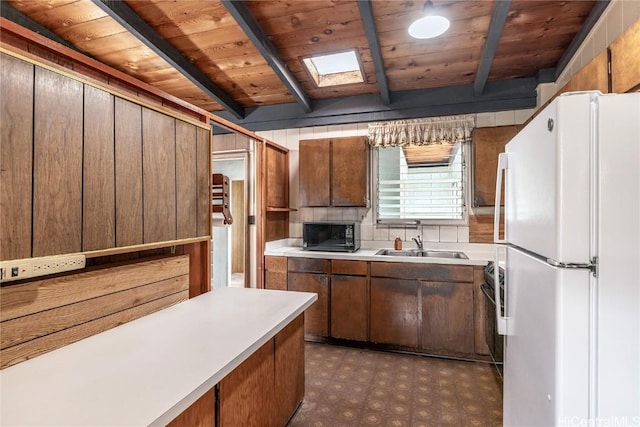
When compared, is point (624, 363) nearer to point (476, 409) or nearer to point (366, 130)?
point (476, 409)

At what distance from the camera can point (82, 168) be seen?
1.23 m

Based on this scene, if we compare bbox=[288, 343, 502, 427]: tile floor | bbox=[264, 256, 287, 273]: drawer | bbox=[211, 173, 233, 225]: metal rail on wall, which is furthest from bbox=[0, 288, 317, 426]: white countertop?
bbox=[264, 256, 287, 273]: drawer

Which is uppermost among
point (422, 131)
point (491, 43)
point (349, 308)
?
point (491, 43)

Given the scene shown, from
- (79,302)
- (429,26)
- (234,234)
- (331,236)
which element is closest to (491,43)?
(429,26)

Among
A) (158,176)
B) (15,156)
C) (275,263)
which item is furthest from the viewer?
(275,263)

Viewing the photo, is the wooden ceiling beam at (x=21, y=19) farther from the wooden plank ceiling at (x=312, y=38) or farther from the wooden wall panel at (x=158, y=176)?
the wooden wall panel at (x=158, y=176)

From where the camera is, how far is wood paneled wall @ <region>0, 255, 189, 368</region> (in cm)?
109

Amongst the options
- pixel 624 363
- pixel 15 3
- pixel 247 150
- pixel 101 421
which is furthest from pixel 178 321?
pixel 247 150

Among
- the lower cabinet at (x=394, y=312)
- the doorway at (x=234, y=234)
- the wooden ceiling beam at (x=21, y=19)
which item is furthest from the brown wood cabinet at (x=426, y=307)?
the wooden ceiling beam at (x=21, y=19)

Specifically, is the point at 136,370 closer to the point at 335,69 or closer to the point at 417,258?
the point at 417,258

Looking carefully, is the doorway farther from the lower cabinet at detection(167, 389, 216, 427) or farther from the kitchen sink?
Result: the lower cabinet at detection(167, 389, 216, 427)

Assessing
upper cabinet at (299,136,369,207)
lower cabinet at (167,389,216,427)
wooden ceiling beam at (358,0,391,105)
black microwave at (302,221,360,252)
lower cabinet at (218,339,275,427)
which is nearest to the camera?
lower cabinet at (167,389,216,427)

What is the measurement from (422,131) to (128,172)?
8.74 ft

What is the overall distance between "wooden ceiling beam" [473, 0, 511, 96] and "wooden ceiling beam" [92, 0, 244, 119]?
2.36m
